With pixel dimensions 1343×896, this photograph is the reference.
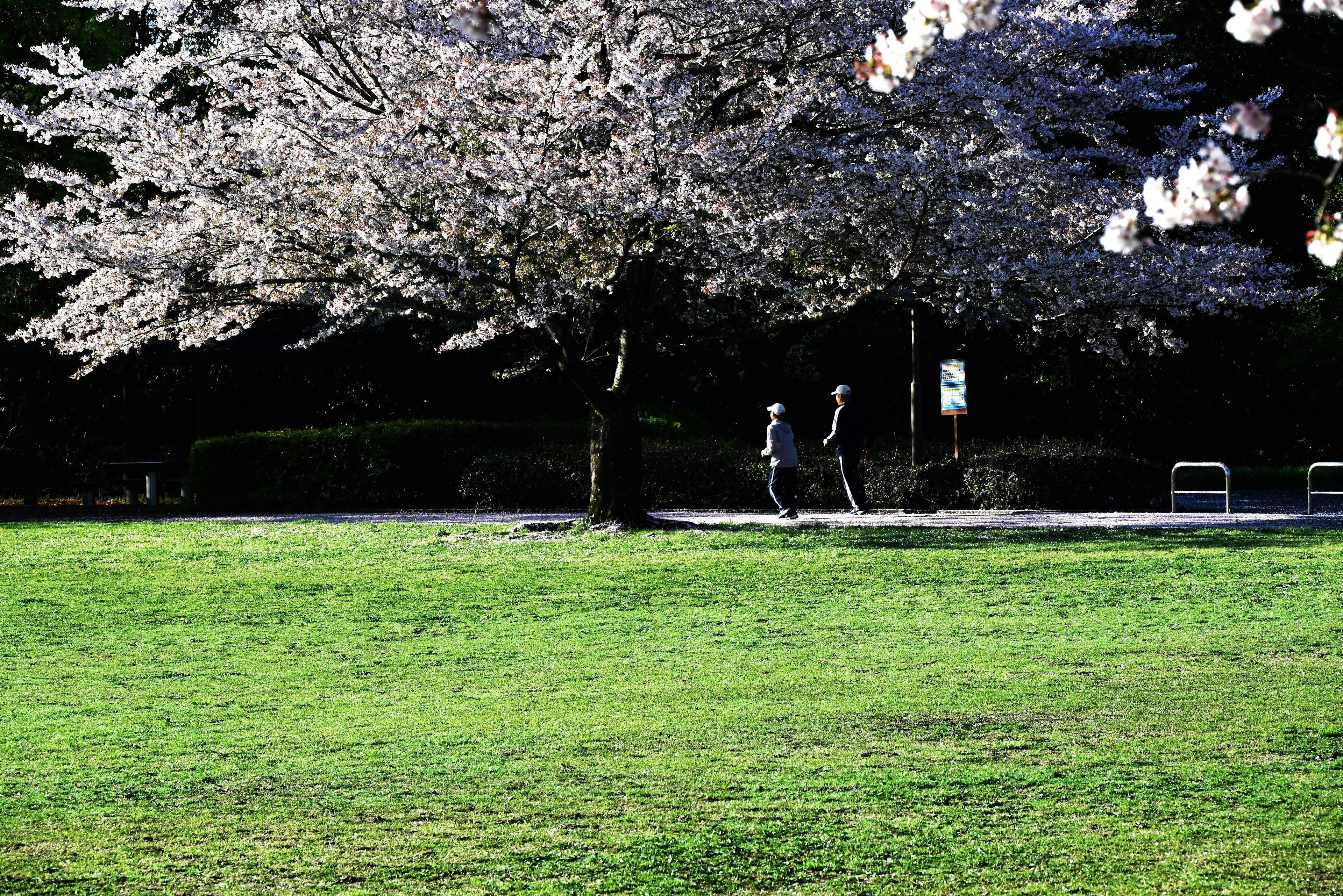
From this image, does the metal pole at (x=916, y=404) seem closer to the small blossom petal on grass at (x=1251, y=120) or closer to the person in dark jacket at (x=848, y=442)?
the person in dark jacket at (x=848, y=442)

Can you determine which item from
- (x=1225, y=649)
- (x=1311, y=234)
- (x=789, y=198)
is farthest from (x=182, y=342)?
(x=1311, y=234)

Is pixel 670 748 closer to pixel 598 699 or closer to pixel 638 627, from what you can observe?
pixel 598 699

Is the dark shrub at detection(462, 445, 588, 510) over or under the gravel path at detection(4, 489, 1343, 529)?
over

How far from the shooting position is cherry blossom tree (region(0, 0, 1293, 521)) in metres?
15.8

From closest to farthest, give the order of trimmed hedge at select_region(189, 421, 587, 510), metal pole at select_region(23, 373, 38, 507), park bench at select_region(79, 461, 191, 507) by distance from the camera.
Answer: trimmed hedge at select_region(189, 421, 587, 510) → park bench at select_region(79, 461, 191, 507) → metal pole at select_region(23, 373, 38, 507)

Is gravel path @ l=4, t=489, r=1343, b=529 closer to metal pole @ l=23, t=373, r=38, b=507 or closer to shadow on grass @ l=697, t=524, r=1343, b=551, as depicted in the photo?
shadow on grass @ l=697, t=524, r=1343, b=551

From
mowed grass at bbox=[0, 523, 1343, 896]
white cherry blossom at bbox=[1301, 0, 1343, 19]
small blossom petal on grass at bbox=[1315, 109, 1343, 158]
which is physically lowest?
mowed grass at bbox=[0, 523, 1343, 896]

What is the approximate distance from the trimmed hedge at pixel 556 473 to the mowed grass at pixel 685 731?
673 cm

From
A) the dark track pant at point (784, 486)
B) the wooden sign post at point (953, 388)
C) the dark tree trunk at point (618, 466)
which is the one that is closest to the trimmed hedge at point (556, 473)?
the wooden sign post at point (953, 388)

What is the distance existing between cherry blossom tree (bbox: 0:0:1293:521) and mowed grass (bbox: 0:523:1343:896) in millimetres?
3860

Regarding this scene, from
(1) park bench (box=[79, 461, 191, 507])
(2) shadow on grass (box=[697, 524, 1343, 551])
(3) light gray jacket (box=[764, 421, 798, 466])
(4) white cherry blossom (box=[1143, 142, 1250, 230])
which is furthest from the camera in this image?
(1) park bench (box=[79, 461, 191, 507])

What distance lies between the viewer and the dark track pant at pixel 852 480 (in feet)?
66.9

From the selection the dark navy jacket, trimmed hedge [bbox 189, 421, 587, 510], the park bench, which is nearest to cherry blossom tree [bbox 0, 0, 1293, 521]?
the dark navy jacket

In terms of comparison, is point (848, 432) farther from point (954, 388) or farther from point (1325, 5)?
point (1325, 5)
